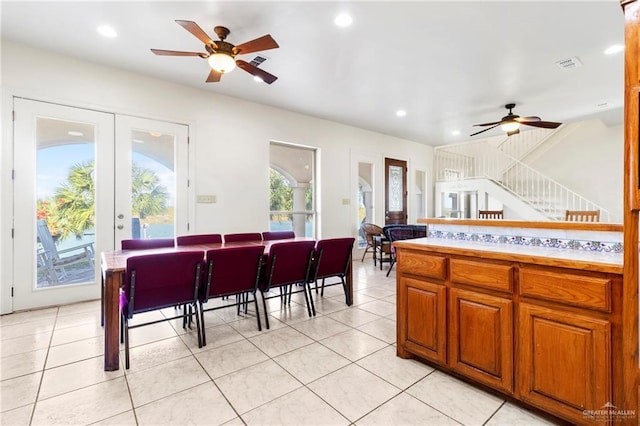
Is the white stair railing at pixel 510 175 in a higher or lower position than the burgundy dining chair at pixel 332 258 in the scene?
higher

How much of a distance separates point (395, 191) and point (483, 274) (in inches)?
236

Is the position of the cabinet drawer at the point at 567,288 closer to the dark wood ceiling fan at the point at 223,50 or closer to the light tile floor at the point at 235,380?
the light tile floor at the point at 235,380

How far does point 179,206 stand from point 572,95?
6.37 m

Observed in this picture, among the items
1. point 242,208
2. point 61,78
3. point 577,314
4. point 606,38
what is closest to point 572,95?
point 606,38

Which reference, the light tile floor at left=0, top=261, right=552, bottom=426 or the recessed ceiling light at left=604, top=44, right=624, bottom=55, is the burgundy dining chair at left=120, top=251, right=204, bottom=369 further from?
the recessed ceiling light at left=604, top=44, right=624, bottom=55

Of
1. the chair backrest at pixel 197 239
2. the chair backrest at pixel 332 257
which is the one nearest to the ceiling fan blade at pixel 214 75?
the chair backrest at pixel 197 239

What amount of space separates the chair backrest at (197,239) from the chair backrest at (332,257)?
54.9 inches

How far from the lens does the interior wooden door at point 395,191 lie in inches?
289

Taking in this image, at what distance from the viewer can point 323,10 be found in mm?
2650

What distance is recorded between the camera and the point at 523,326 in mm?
1604

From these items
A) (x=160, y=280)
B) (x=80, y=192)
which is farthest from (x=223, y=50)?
(x=80, y=192)

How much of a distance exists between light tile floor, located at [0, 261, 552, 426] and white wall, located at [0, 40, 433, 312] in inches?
71.1

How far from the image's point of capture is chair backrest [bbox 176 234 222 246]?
3.46 meters

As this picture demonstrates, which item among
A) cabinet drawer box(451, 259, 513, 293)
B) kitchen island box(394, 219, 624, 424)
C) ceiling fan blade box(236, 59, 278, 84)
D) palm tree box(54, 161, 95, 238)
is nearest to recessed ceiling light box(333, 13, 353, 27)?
ceiling fan blade box(236, 59, 278, 84)
